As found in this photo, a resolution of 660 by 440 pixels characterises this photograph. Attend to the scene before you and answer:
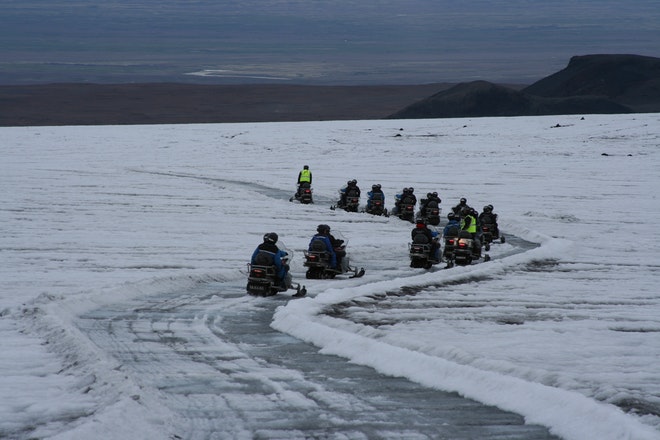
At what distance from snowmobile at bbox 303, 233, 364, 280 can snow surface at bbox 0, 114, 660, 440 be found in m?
0.39

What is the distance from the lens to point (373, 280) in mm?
22281

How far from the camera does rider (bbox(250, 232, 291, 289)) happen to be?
19562mm

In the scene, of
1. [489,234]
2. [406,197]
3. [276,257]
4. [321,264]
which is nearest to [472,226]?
[489,234]

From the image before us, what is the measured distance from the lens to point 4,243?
1060 inches

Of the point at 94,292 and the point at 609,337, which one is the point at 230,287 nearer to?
the point at 94,292

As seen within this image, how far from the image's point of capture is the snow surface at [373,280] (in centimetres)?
992

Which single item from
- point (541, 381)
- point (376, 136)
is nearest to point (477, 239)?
point (541, 381)

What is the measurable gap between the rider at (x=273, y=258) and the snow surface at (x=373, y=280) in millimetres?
1220

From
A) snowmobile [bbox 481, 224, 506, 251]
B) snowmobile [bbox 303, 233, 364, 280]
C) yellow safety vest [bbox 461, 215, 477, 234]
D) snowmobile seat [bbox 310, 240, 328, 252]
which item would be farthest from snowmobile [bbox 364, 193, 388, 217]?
snowmobile seat [bbox 310, 240, 328, 252]

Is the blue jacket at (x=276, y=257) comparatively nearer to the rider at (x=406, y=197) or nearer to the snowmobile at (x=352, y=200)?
the rider at (x=406, y=197)

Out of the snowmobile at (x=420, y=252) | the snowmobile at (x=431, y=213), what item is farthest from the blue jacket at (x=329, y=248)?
the snowmobile at (x=431, y=213)

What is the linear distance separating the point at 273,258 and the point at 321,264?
113 inches

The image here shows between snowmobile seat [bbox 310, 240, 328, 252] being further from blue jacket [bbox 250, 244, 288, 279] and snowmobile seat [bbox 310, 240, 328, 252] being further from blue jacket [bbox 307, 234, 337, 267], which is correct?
blue jacket [bbox 250, 244, 288, 279]

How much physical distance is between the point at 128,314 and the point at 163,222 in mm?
17108
